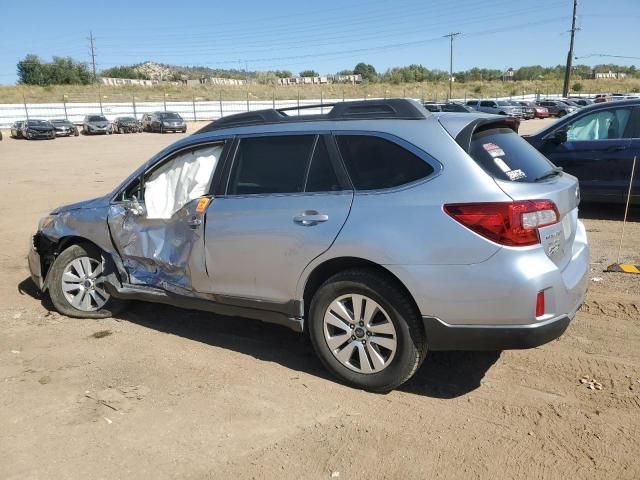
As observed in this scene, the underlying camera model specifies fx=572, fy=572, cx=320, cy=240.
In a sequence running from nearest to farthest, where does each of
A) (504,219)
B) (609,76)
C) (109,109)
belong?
(504,219), (109,109), (609,76)

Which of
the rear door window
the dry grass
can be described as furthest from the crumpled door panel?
the dry grass

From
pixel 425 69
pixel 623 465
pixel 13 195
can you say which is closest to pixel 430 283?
pixel 623 465

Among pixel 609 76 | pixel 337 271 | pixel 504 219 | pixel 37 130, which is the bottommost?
pixel 37 130

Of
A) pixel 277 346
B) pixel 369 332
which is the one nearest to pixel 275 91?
pixel 277 346

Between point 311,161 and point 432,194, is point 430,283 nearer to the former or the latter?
point 432,194

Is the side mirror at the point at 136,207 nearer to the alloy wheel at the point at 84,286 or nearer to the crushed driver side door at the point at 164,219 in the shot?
the crushed driver side door at the point at 164,219

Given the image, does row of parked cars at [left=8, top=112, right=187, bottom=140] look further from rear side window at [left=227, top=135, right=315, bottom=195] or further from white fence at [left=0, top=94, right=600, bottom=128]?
rear side window at [left=227, top=135, right=315, bottom=195]

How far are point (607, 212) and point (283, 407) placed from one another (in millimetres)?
7298

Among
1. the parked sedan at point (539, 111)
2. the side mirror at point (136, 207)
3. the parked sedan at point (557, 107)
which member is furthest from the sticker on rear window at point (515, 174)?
the parked sedan at point (557, 107)

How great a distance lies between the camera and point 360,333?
3.59 metres

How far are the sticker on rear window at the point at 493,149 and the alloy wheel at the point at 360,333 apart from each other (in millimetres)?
1158

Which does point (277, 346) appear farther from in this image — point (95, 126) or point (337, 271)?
point (95, 126)

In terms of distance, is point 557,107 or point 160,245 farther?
point 557,107

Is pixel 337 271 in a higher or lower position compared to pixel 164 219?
lower
